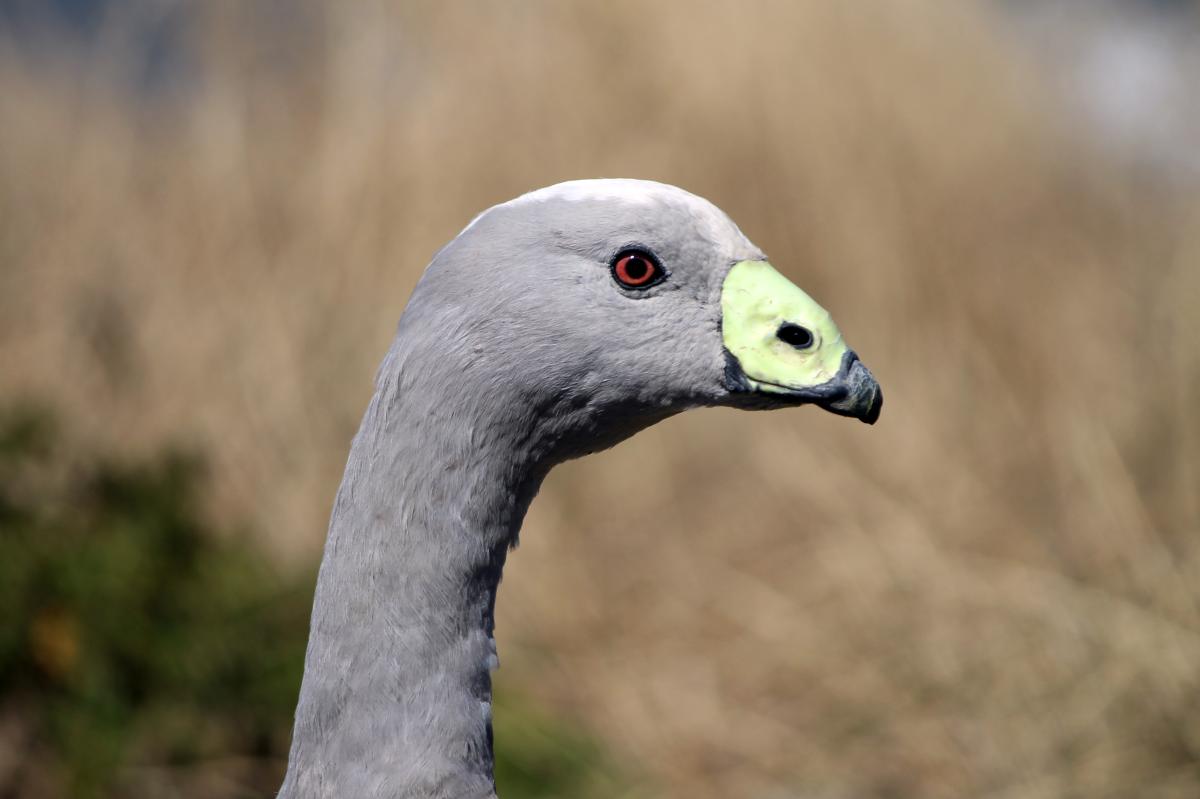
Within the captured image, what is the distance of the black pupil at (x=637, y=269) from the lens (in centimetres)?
151

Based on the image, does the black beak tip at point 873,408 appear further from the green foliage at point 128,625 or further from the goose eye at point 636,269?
the green foliage at point 128,625

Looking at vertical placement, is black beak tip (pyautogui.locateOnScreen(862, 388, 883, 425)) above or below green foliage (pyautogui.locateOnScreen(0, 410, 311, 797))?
above

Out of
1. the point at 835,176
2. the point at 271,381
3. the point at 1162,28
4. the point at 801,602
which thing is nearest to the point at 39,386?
the point at 271,381

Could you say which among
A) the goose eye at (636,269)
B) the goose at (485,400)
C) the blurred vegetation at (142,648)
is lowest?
the blurred vegetation at (142,648)

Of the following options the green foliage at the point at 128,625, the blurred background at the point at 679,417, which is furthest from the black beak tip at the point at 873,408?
the green foliage at the point at 128,625

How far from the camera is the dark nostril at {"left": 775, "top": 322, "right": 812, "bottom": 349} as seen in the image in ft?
5.03

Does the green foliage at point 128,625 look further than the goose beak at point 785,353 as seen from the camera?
Yes

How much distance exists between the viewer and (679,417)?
5660 millimetres

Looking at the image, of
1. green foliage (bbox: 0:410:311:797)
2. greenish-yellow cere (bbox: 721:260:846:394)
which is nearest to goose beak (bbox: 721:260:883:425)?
greenish-yellow cere (bbox: 721:260:846:394)

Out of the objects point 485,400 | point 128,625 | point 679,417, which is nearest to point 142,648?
point 128,625

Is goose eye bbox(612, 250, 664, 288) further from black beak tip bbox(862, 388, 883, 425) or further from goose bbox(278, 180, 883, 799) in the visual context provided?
black beak tip bbox(862, 388, 883, 425)

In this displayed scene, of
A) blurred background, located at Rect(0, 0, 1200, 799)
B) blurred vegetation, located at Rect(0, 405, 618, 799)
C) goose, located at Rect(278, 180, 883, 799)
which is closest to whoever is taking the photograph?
goose, located at Rect(278, 180, 883, 799)

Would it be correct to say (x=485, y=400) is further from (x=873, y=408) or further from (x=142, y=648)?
(x=142, y=648)

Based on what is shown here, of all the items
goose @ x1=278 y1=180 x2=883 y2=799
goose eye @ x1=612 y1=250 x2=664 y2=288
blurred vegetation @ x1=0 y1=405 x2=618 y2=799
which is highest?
goose eye @ x1=612 y1=250 x2=664 y2=288
